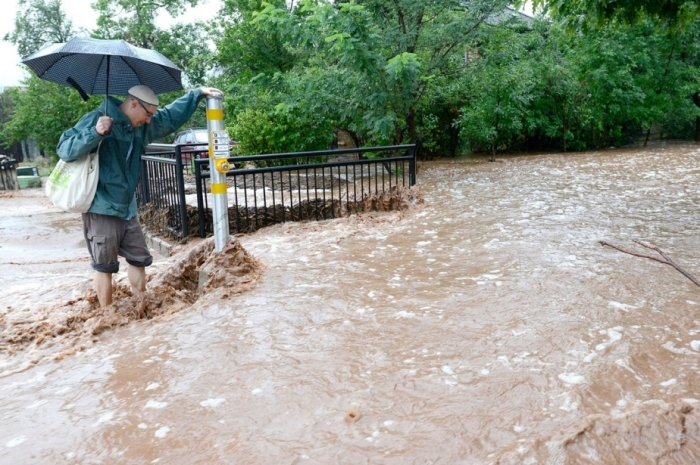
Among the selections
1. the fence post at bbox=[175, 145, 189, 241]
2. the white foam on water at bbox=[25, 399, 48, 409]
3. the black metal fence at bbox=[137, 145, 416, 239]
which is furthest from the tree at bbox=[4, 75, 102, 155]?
the white foam on water at bbox=[25, 399, 48, 409]

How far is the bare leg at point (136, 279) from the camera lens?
4559 millimetres

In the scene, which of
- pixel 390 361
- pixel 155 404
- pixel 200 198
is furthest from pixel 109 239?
pixel 200 198

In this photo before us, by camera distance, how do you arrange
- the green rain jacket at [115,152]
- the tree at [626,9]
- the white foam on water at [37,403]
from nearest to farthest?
the white foam on water at [37,403] → the green rain jacket at [115,152] → the tree at [626,9]

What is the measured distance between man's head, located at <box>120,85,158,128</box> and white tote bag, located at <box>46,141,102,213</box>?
1.13ft

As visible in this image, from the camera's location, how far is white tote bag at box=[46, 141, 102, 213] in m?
3.90

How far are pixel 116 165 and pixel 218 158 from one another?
35.7 inches

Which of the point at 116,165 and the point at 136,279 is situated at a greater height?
the point at 116,165

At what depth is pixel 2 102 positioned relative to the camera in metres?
34.2

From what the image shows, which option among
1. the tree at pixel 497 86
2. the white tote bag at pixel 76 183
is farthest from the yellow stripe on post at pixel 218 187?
the tree at pixel 497 86

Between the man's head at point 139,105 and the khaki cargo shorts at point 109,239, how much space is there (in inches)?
28.5

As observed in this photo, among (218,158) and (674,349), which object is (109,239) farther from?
(674,349)

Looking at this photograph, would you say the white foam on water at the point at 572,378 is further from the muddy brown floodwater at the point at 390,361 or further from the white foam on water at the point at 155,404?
the white foam on water at the point at 155,404

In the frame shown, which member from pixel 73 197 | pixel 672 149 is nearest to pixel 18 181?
pixel 73 197

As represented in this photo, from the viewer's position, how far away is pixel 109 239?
416 cm
